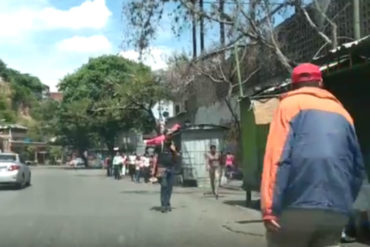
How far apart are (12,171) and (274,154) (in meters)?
25.1

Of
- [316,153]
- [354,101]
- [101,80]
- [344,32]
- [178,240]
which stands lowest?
[178,240]

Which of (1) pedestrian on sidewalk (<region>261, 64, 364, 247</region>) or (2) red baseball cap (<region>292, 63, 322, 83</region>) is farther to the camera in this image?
(2) red baseball cap (<region>292, 63, 322, 83</region>)

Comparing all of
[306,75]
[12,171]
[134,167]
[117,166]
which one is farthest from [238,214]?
[117,166]

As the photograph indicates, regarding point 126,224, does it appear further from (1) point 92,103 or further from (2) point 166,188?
(1) point 92,103

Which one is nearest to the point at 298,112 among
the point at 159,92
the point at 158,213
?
the point at 158,213

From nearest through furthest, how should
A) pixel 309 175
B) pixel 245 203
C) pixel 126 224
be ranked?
pixel 309 175, pixel 126 224, pixel 245 203

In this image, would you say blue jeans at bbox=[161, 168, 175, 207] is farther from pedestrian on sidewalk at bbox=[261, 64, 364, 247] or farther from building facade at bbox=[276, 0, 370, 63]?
pedestrian on sidewalk at bbox=[261, 64, 364, 247]

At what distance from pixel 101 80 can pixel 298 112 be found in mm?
72739

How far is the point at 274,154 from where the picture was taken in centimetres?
426

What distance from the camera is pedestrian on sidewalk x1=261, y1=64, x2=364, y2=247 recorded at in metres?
4.21

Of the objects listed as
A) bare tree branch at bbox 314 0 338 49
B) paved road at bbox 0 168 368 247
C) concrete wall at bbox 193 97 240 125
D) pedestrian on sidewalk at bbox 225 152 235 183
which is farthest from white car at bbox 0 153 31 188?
bare tree branch at bbox 314 0 338 49

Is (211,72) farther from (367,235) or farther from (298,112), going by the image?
(298,112)

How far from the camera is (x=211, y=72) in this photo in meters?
30.7

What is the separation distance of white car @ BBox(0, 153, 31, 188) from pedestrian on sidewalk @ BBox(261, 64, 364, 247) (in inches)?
979
